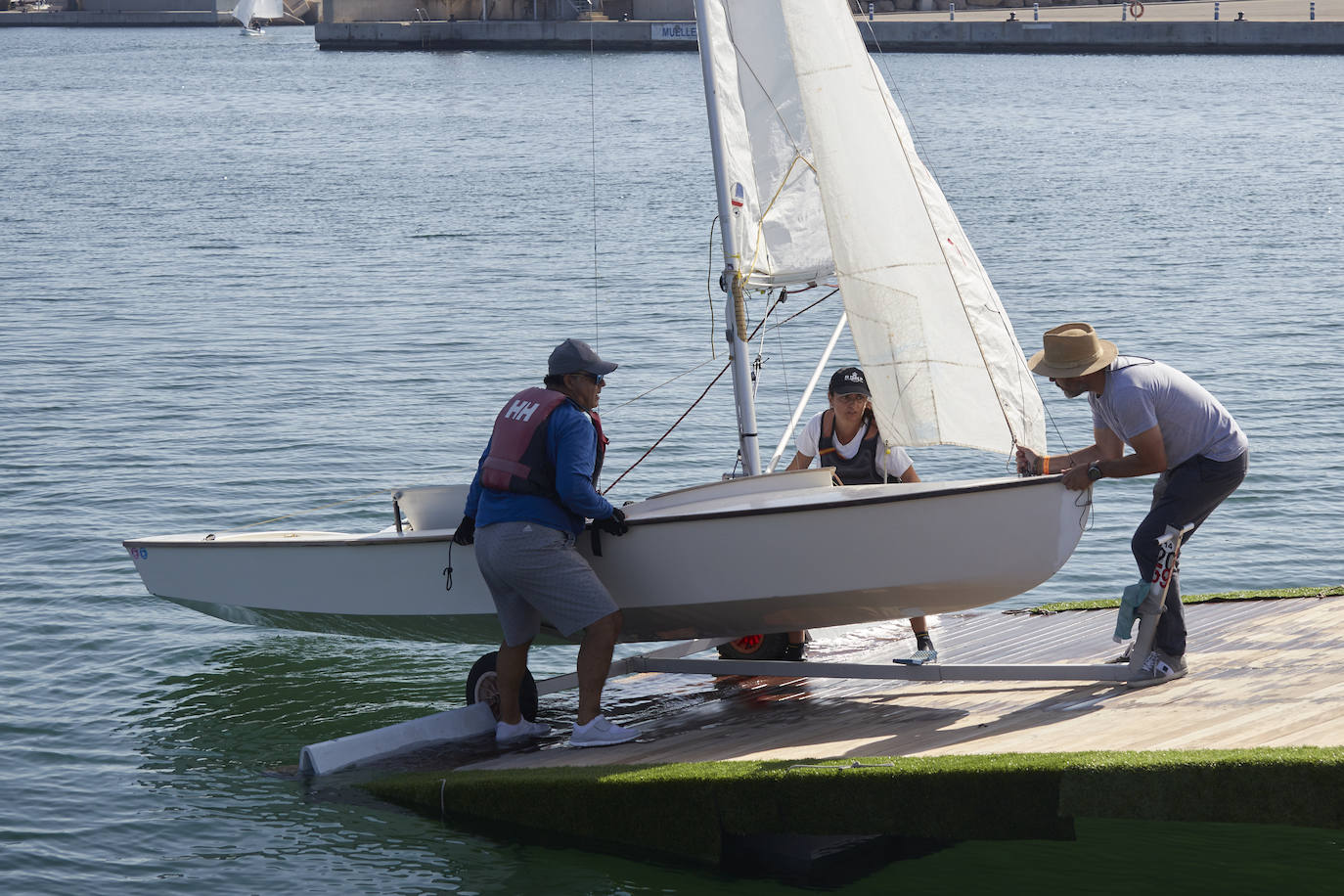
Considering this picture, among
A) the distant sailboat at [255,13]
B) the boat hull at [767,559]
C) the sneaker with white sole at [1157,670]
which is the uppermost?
the distant sailboat at [255,13]

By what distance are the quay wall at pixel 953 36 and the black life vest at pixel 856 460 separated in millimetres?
46801

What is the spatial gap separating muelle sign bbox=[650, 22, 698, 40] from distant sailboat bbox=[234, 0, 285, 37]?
131 feet

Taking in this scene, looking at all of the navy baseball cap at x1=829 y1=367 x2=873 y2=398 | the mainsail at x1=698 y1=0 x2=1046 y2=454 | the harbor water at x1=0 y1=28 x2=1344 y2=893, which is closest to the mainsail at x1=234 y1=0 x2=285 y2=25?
the harbor water at x1=0 y1=28 x2=1344 y2=893

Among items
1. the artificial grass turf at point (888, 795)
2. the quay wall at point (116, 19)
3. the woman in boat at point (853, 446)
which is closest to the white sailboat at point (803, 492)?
the woman in boat at point (853, 446)

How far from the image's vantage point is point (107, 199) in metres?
34.7

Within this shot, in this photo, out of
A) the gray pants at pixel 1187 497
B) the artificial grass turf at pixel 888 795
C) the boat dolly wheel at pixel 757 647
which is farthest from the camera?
the boat dolly wheel at pixel 757 647

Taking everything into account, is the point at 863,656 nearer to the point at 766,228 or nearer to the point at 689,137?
the point at 766,228

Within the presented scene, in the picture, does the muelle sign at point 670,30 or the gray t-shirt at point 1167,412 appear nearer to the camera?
the gray t-shirt at point 1167,412

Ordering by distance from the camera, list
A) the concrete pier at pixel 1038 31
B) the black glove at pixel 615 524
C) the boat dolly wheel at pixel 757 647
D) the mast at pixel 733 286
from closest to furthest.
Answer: the black glove at pixel 615 524 → the mast at pixel 733 286 → the boat dolly wheel at pixel 757 647 → the concrete pier at pixel 1038 31

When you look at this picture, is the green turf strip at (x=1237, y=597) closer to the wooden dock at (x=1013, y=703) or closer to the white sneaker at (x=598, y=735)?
the wooden dock at (x=1013, y=703)

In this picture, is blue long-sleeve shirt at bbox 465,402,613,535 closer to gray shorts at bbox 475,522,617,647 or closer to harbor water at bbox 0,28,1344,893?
gray shorts at bbox 475,522,617,647

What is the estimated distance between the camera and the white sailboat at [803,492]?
6805mm

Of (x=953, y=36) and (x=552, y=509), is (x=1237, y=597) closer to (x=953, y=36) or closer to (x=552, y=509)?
(x=552, y=509)

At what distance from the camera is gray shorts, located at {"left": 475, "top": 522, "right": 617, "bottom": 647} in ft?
22.2
